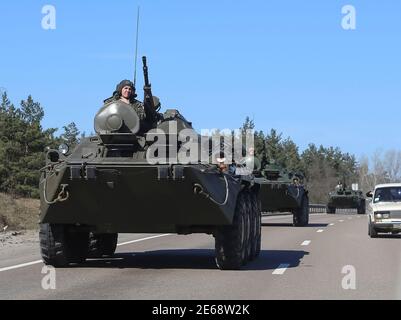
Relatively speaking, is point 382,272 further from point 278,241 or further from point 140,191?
point 278,241

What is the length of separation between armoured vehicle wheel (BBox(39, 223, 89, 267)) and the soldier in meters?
2.36

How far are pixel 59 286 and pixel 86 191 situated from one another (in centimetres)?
194

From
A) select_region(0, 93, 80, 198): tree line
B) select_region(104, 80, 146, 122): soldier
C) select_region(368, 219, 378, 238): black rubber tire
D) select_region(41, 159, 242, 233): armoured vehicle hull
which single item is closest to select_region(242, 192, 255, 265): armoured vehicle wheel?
select_region(41, 159, 242, 233): armoured vehicle hull

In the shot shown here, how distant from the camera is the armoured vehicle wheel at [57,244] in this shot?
12894 millimetres

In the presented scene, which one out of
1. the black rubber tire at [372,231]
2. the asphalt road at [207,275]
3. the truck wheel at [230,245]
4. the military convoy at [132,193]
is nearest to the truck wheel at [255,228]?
the asphalt road at [207,275]

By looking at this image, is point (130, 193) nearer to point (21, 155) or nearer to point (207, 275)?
point (207, 275)

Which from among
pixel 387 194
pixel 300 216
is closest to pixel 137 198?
pixel 387 194

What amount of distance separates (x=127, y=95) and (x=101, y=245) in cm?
319

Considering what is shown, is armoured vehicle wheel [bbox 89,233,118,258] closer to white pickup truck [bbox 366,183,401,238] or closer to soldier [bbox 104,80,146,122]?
soldier [bbox 104,80,146,122]

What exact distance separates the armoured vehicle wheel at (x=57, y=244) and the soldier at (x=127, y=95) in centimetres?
236

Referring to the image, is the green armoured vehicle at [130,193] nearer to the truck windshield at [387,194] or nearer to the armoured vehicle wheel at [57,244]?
the armoured vehicle wheel at [57,244]

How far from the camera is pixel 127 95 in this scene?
1376 cm

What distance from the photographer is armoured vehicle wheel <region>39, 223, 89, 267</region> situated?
12.9 metres
